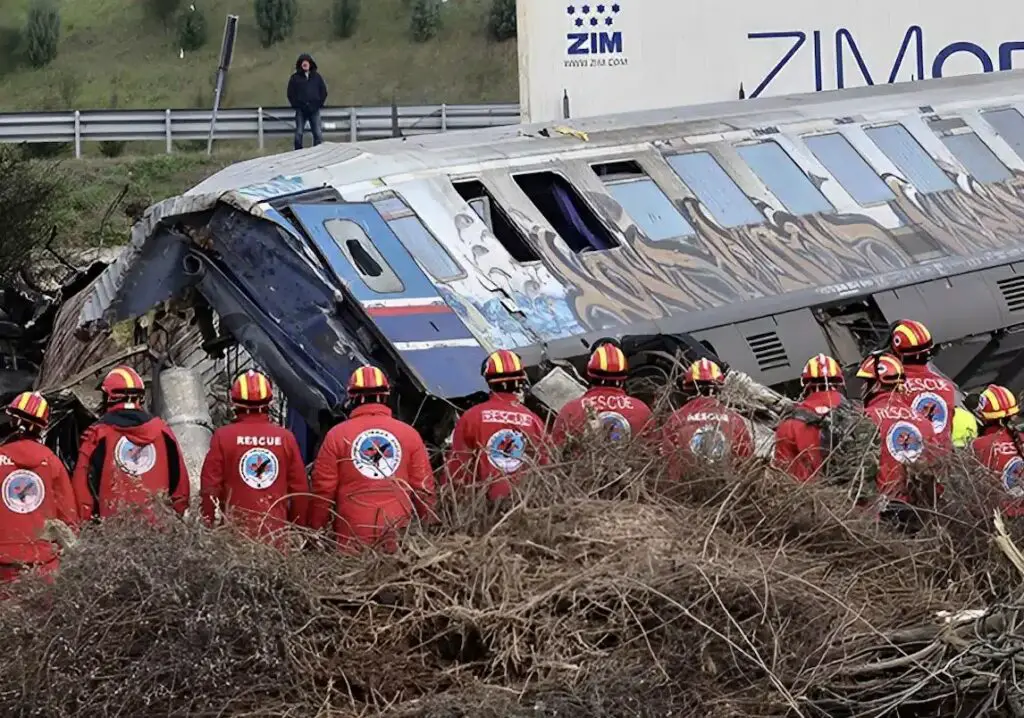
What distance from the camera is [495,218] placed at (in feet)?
41.8

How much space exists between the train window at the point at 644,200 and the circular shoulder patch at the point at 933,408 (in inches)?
131

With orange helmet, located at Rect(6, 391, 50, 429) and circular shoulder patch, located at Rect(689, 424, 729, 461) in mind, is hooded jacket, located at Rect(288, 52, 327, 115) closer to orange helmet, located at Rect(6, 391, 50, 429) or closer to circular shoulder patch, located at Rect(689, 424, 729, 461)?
orange helmet, located at Rect(6, 391, 50, 429)

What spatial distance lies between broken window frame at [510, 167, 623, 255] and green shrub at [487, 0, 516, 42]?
116 ft

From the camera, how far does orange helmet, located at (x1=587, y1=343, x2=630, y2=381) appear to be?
34.0 feet

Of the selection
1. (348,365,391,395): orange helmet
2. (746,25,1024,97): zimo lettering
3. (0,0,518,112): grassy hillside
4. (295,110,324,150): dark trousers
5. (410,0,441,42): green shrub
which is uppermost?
(348,365,391,395): orange helmet

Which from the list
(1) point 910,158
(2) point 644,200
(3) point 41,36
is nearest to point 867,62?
(1) point 910,158

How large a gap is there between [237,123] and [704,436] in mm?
22333

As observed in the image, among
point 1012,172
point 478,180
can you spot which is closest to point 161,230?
point 478,180

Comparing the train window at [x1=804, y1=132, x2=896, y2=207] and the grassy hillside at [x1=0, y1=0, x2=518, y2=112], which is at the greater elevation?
the train window at [x1=804, y1=132, x2=896, y2=207]

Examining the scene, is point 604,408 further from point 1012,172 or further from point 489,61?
point 489,61

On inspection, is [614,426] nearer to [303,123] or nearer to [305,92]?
[305,92]

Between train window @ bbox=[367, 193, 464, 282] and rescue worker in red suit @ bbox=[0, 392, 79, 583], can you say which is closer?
rescue worker in red suit @ bbox=[0, 392, 79, 583]

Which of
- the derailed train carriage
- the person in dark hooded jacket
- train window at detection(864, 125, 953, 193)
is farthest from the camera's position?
the person in dark hooded jacket

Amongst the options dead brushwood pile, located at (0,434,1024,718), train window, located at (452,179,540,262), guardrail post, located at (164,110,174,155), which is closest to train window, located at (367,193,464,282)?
train window, located at (452,179,540,262)
